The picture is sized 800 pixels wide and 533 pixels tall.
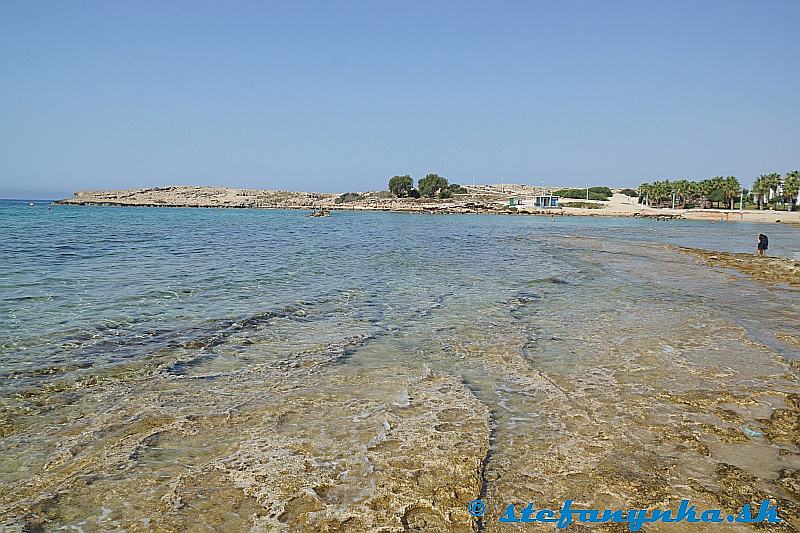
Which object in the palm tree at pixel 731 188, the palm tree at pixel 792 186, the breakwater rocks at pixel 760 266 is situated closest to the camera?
the breakwater rocks at pixel 760 266

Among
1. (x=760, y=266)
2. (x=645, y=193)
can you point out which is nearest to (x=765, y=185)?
(x=645, y=193)

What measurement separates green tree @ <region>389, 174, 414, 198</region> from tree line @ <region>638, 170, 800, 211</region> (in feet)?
195

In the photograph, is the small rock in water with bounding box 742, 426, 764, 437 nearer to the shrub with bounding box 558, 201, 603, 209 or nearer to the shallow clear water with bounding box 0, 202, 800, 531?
the shallow clear water with bounding box 0, 202, 800, 531

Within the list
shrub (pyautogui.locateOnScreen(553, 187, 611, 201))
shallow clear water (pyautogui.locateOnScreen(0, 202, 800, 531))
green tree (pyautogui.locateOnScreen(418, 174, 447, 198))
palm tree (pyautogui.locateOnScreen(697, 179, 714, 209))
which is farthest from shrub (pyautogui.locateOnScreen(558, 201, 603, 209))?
shallow clear water (pyautogui.locateOnScreen(0, 202, 800, 531))

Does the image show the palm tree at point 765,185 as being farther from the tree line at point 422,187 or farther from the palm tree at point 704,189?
the tree line at point 422,187

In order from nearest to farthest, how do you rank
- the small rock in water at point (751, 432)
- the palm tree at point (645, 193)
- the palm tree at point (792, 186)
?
1. the small rock in water at point (751, 432)
2. the palm tree at point (792, 186)
3. the palm tree at point (645, 193)

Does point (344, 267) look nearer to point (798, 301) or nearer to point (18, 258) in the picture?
point (18, 258)

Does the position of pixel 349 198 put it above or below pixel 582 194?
below

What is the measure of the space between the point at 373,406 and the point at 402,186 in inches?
5392

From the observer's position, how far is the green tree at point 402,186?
141625 mm

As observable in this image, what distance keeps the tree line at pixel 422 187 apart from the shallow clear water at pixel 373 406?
127 metres

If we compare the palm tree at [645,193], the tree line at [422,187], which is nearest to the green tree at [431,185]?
the tree line at [422,187]

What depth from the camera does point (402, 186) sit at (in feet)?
465

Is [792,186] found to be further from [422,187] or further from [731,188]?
[422,187]
